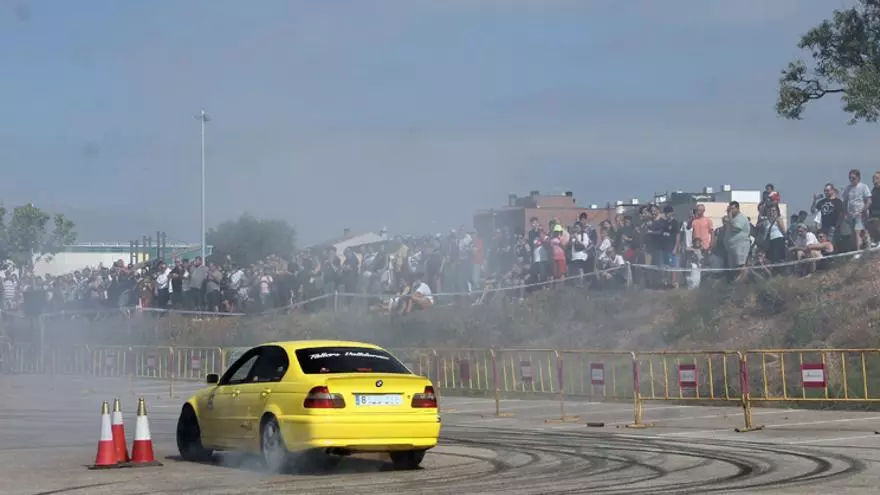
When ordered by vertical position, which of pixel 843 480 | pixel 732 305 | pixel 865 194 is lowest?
pixel 843 480

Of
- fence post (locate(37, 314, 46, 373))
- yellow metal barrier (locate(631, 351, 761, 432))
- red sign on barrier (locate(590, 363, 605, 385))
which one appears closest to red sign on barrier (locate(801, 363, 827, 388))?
yellow metal barrier (locate(631, 351, 761, 432))

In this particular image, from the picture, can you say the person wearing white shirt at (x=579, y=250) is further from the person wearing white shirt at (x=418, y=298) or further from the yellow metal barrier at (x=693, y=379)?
the yellow metal barrier at (x=693, y=379)

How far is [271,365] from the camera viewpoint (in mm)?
14961

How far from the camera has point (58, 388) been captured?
34906 mm

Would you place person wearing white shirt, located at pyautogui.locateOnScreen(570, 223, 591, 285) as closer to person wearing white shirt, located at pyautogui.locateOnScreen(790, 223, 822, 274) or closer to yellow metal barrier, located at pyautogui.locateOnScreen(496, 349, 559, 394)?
yellow metal barrier, located at pyautogui.locateOnScreen(496, 349, 559, 394)

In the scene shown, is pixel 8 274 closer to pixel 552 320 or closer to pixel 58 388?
pixel 58 388

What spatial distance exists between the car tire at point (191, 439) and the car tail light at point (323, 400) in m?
2.56

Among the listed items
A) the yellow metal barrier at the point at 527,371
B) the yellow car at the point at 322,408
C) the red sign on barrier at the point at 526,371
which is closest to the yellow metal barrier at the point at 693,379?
the yellow metal barrier at the point at 527,371

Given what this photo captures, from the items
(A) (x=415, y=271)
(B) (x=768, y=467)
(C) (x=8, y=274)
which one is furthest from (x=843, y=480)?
(C) (x=8, y=274)

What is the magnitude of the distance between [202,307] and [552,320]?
42.3 ft

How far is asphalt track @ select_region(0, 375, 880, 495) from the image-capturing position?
12641mm

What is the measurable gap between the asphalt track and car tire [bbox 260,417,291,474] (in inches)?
7.7

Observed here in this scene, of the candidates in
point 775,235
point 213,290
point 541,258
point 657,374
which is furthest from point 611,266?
point 213,290

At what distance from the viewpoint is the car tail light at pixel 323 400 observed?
1364 centimetres
